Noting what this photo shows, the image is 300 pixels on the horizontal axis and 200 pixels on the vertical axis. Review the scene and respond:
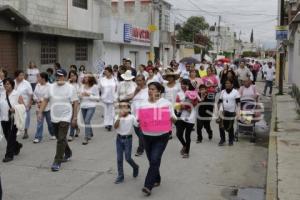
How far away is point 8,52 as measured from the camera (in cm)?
1798

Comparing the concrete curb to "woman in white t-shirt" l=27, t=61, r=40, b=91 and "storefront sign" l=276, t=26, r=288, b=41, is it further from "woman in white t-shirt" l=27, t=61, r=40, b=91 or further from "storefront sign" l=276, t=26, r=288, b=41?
"storefront sign" l=276, t=26, r=288, b=41

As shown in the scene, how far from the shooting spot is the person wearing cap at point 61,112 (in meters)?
7.72

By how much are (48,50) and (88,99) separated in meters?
11.2

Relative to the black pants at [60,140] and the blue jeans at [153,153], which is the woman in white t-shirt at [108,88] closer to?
the black pants at [60,140]

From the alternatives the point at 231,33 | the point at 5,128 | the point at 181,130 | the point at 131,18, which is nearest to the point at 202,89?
the point at 181,130

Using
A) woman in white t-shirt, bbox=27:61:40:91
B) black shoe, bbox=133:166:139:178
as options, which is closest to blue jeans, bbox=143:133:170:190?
black shoe, bbox=133:166:139:178

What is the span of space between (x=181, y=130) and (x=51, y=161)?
250cm

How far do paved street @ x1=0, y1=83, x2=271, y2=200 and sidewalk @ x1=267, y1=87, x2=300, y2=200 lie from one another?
23 cm

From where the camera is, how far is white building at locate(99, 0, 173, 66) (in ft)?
91.1

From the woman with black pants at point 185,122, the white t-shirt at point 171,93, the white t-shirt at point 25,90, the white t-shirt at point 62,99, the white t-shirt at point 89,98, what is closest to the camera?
the white t-shirt at point 62,99

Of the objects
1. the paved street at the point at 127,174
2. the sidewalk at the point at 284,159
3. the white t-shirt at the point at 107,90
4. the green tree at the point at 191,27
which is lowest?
the paved street at the point at 127,174

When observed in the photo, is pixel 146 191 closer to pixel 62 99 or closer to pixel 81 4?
pixel 62 99

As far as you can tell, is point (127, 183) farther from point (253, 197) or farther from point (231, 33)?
point (231, 33)

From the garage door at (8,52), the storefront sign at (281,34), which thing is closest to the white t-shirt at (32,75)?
the garage door at (8,52)
